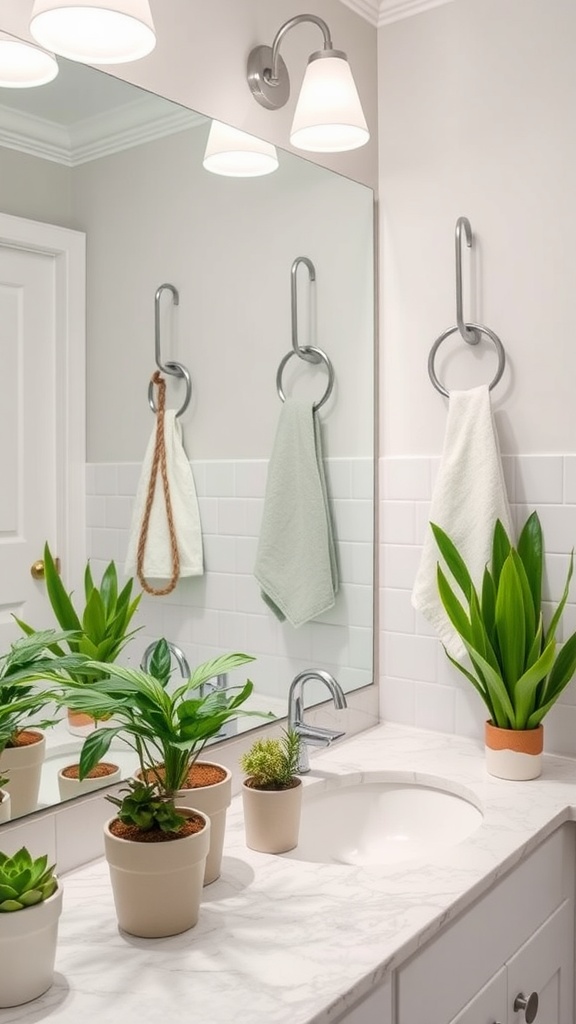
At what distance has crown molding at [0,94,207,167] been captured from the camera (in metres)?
1.29

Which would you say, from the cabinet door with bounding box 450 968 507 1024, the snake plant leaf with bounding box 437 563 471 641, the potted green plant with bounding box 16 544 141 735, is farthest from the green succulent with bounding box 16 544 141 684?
the cabinet door with bounding box 450 968 507 1024

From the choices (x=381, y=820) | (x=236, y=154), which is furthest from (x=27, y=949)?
(x=236, y=154)

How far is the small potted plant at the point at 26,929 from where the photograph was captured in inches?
37.6

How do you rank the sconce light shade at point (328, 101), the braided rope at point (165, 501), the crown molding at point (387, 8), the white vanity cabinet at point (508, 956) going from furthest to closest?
the crown molding at point (387, 8) < the sconce light shade at point (328, 101) < the braided rope at point (165, 501) < the white vanity cabinet at point (508, 956)

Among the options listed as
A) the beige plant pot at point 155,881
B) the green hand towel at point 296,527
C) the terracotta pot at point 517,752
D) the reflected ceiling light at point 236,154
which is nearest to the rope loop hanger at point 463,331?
the green hand towel at point 296,527

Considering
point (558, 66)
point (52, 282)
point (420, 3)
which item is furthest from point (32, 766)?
point (420, 3)

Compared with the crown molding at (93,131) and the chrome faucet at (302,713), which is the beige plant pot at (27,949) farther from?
the crown molding at (93,131)

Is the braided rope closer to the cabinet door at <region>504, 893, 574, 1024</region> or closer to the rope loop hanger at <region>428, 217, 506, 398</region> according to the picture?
the rope loop hanger at <region>428, 217, 506, 398</region>

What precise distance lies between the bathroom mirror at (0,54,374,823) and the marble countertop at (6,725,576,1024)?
1.04 ft

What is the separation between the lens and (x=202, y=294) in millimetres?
1638

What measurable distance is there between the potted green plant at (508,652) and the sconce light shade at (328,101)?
770 mm

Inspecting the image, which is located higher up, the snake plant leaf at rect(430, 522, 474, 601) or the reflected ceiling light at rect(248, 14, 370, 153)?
the reflected ceiling light at rect(248, 14, 370, 153)

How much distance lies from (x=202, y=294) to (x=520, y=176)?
28.0 inches

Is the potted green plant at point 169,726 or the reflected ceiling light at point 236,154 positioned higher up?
the reflected ceiling light at point 236,154
